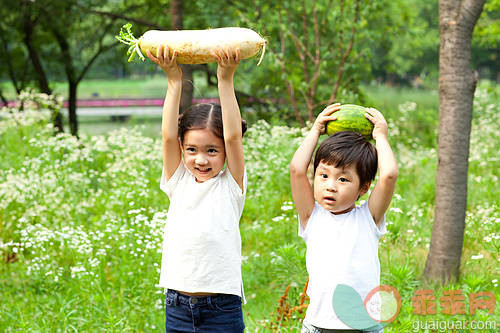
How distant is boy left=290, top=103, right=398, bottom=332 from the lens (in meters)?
2.13

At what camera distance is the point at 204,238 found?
7.72 feet

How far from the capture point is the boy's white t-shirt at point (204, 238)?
235cm

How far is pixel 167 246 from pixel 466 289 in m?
2.03

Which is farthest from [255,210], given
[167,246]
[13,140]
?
[13,140]

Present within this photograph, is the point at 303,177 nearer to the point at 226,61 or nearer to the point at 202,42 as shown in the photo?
the point at 226,61

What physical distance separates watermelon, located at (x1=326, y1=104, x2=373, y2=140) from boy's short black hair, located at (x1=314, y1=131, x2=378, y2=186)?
33 millimetres

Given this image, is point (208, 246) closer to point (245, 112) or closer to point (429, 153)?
point (429, 153)

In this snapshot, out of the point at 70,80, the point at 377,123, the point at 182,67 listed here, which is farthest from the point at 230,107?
the point at 70,80

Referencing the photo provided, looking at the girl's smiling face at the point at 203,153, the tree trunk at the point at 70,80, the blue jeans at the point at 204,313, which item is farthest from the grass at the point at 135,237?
the tree trunk at the point at 70,80

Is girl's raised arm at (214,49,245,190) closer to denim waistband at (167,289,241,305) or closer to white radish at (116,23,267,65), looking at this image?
white radish at (116,23,267,65)

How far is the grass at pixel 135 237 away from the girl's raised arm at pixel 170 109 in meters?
1.35

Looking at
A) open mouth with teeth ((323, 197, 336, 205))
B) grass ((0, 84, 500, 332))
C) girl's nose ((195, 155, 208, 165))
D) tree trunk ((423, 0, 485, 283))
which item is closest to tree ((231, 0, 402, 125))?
grass ((0, 84, 500, 332))

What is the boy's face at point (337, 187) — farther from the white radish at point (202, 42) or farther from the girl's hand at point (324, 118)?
the white radish at point (202, 42)

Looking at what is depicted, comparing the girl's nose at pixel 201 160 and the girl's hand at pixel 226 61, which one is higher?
the girl's hand at pixel 226 61
